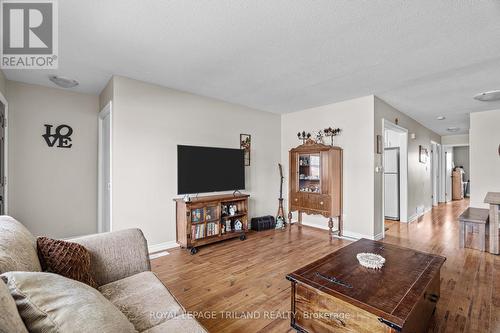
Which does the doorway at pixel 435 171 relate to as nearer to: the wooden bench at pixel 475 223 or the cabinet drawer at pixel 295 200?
the wooden bench at pixel 475 223

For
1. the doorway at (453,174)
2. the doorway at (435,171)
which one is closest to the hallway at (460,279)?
the doorway at (435,171)

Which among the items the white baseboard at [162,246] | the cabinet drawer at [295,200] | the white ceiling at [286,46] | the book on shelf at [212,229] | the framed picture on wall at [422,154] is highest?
the white ceiling at [286,46]

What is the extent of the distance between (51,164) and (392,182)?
6162 millimetres

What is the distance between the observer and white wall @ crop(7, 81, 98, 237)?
3115 mm

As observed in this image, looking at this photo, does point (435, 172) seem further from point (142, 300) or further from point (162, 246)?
point (142, 300)

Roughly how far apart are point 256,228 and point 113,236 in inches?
112

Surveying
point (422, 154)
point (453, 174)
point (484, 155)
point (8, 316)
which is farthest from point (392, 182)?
point (8, 316)

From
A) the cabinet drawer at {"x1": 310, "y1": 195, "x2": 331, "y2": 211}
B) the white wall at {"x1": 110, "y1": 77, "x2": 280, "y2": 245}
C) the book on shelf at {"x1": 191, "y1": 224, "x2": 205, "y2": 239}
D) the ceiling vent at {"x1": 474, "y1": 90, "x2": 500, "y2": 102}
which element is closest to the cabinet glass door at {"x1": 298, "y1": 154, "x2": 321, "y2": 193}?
the cabinet drawer at {"x1": 310, "y1": 195, "x2": 331, "y2": 211}

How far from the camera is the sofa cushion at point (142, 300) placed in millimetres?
1129

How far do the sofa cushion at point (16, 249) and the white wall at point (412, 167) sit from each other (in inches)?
156

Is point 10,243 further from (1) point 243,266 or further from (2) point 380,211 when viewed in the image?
(2) point 380,211

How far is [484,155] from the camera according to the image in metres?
4.38

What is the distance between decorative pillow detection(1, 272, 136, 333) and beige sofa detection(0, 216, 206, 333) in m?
0.03

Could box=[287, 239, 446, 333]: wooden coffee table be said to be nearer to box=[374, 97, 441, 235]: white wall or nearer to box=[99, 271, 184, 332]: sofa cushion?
box=[99, 271, 184, 332]: sofa cushion
